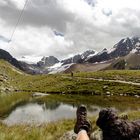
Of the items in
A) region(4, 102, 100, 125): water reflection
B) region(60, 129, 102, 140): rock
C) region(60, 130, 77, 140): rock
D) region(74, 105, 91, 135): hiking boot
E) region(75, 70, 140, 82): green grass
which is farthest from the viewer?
region(75, 70, 140, 82): green grass

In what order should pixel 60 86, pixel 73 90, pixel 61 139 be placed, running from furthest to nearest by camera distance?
pixel 60 86 → pixel 73 90 → pixel 61 139

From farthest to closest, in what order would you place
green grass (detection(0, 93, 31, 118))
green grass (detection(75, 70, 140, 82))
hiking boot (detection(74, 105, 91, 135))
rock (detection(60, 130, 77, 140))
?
1. green grass (detection(75, 70, 140, 82))
2. green grass (detection(0, 93, 31, 118))
3. rock (detection(60, 130, 77, 140))
4. hiking boot (detection(74, 105, 91, 135))

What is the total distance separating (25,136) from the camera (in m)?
13.1

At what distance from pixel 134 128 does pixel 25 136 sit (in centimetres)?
518

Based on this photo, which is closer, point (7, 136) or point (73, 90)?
point (7, 136)

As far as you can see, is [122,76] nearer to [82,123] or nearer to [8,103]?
A: [8,103]

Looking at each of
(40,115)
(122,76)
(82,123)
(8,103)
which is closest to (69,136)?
(82,123)

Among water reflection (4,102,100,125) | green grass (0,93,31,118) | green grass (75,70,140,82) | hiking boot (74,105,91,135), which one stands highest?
green grass (75,70,140,82)

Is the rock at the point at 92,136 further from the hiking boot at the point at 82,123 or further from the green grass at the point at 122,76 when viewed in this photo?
the green grass at the point at 122,76

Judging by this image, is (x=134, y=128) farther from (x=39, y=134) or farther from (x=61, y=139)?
(x=61, y=139)

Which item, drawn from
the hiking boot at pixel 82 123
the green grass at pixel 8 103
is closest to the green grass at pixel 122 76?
the green grass at pixel 8 103

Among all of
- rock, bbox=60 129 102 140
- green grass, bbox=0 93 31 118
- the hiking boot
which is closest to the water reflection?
green grass, bbox=0 93 31 118

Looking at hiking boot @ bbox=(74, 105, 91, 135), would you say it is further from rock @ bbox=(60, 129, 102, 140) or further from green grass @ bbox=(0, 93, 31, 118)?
green grass @ bbox=(0, 93, 31, 118)

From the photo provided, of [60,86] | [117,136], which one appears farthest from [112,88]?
[117,136]
